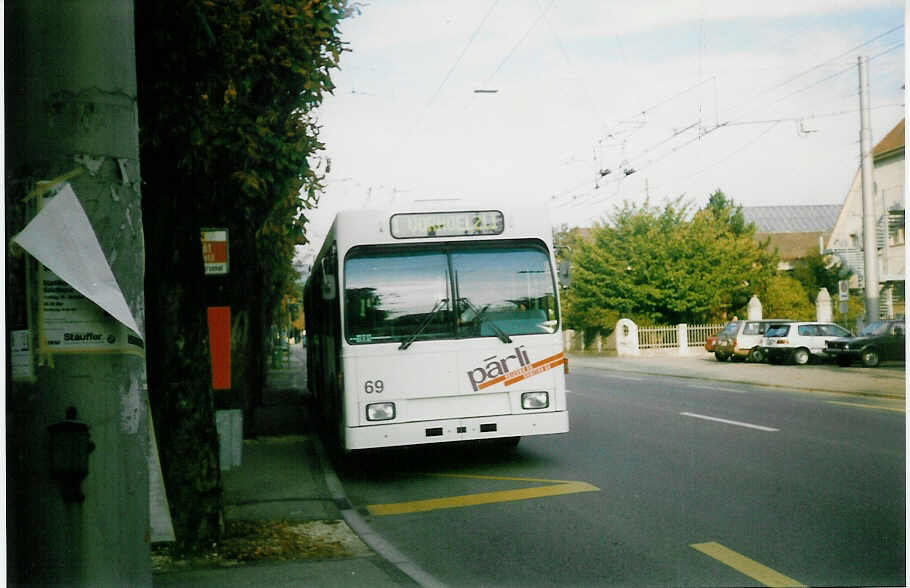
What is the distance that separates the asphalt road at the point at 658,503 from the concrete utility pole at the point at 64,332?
2.71 m

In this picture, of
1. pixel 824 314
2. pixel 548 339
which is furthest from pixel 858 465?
pixel 824 314

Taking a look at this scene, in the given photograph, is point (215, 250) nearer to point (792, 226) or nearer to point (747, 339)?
point (792, 226)

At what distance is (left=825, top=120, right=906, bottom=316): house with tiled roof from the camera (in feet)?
27.8

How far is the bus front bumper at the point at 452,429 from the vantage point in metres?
8.29

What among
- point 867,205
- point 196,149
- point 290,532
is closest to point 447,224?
point 196,149

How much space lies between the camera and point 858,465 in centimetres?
843

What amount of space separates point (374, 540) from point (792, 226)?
1446 centimetres

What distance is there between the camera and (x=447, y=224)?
8695mm

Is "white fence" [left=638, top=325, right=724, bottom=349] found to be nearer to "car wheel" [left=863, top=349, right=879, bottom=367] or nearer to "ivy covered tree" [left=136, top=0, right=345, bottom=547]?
"car wheel" [left=863, top=349, right=879, bottom=367]

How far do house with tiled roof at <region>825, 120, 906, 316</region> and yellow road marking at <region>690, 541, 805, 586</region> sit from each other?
2987mm

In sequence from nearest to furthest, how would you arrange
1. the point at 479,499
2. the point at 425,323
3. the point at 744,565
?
the point at 744,565 → the point at 479,499 → the point at 425,323

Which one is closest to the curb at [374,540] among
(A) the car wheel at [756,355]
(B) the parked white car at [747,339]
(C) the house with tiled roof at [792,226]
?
(C) the house with tiled roof at [792,226]

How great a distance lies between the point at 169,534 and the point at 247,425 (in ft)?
28.8

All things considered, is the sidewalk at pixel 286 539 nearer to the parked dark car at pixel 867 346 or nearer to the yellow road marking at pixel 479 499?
the yellow road marking at pixel 479 499
